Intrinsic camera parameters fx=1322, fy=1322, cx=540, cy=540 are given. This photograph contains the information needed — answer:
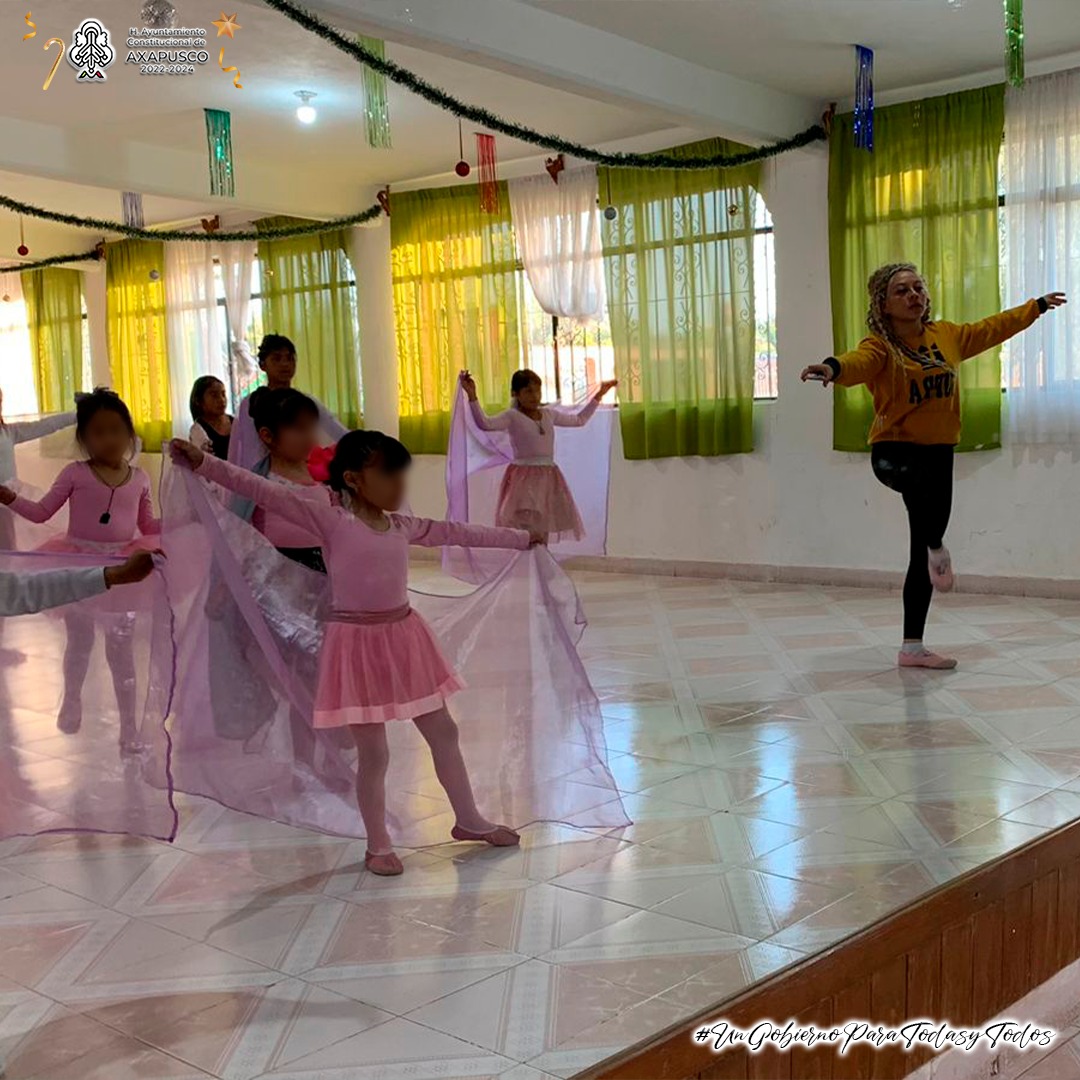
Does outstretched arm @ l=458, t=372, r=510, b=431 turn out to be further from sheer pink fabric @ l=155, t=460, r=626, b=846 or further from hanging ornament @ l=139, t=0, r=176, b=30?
sheer pink fabric @ l=155, t=460, r=626, b=846

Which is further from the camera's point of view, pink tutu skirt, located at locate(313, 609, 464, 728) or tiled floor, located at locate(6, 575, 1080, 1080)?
pink tutu skirt, located at locate(313, 609, 464, 728)

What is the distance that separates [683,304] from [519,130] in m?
1.64

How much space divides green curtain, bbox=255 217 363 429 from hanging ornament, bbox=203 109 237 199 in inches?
94.3

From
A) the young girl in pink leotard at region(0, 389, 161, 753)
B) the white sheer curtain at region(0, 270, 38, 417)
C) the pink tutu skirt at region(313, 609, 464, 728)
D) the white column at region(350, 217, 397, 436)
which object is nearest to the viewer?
the pink tutu skirt at region(313, 609, 464, 728)

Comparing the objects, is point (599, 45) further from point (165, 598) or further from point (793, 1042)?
point (793, 1042)

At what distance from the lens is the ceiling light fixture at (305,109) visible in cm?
685

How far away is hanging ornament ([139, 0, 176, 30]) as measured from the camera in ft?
17.9

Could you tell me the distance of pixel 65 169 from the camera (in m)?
7.64

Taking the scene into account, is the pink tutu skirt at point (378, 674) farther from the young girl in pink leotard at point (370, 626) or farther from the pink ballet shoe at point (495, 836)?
the pink ballet shoe at point (495, 836)

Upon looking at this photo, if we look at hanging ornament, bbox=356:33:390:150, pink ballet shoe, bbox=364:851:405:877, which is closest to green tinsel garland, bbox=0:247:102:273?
hanging ornament, bbox=356:33:390:150

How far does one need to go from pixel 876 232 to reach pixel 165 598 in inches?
201

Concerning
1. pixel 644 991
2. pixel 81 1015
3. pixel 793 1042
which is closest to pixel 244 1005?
pixel 81 1015

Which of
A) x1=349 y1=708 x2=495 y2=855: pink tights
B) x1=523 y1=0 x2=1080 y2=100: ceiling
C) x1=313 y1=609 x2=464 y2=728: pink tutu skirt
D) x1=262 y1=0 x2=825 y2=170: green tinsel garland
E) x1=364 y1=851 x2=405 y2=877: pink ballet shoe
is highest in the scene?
x1=523 y1=0 x2=1080 y2=100: ceiling

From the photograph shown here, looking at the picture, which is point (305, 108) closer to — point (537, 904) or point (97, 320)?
point (97, 320)
